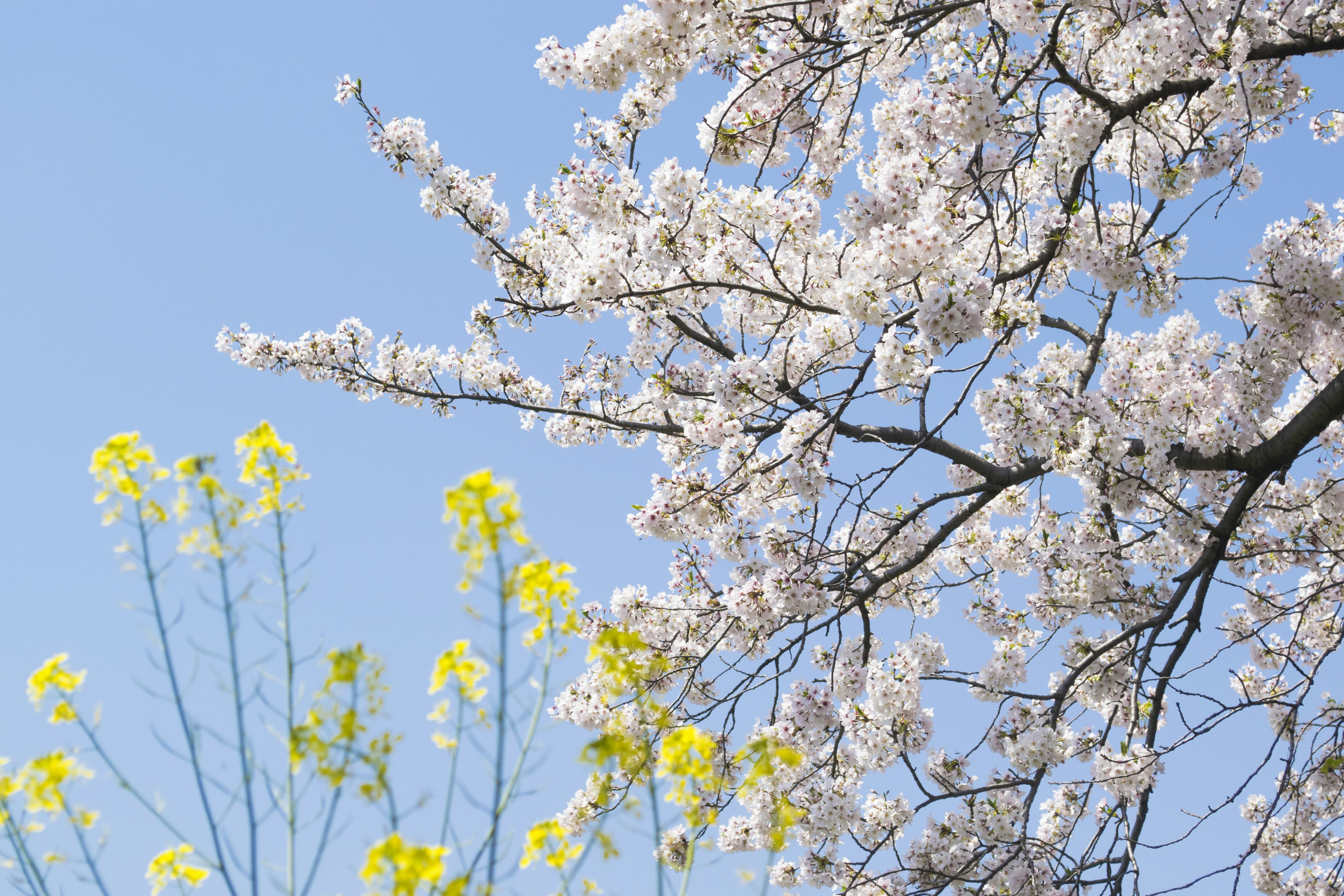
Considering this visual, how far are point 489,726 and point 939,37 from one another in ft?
16.9

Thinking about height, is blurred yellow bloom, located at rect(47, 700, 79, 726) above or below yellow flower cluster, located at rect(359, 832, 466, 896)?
above

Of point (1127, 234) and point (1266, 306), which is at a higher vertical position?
point (1127, 234)

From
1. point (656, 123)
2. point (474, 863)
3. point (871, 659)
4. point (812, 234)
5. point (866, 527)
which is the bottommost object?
point (474, 863)

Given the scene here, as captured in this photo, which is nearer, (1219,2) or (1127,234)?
(1219,2)

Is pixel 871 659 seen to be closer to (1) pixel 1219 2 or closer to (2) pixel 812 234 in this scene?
(2) pixel 812 234

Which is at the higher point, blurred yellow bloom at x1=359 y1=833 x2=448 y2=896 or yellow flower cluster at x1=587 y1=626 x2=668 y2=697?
yellow flower cluster at x1=587 y1=626 x2=668 y2=697

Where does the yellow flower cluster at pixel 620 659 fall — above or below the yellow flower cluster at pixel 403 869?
above

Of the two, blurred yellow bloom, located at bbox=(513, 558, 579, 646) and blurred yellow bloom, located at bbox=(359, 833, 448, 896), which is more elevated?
blurred yellow bloom, located at bbox=(513, 558, 579, 646)

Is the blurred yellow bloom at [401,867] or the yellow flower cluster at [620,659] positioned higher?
the yellow flower cluster at [620,659]

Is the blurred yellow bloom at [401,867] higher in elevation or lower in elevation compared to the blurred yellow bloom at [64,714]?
lower

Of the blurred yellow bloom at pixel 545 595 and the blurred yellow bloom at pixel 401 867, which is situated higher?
the blurred yellow bloom at pixel 545 595

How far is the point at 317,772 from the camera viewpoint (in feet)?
6.91

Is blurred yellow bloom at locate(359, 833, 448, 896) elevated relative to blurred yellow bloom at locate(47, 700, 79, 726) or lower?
lower

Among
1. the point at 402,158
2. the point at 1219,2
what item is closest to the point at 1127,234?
the point at 1219,2
